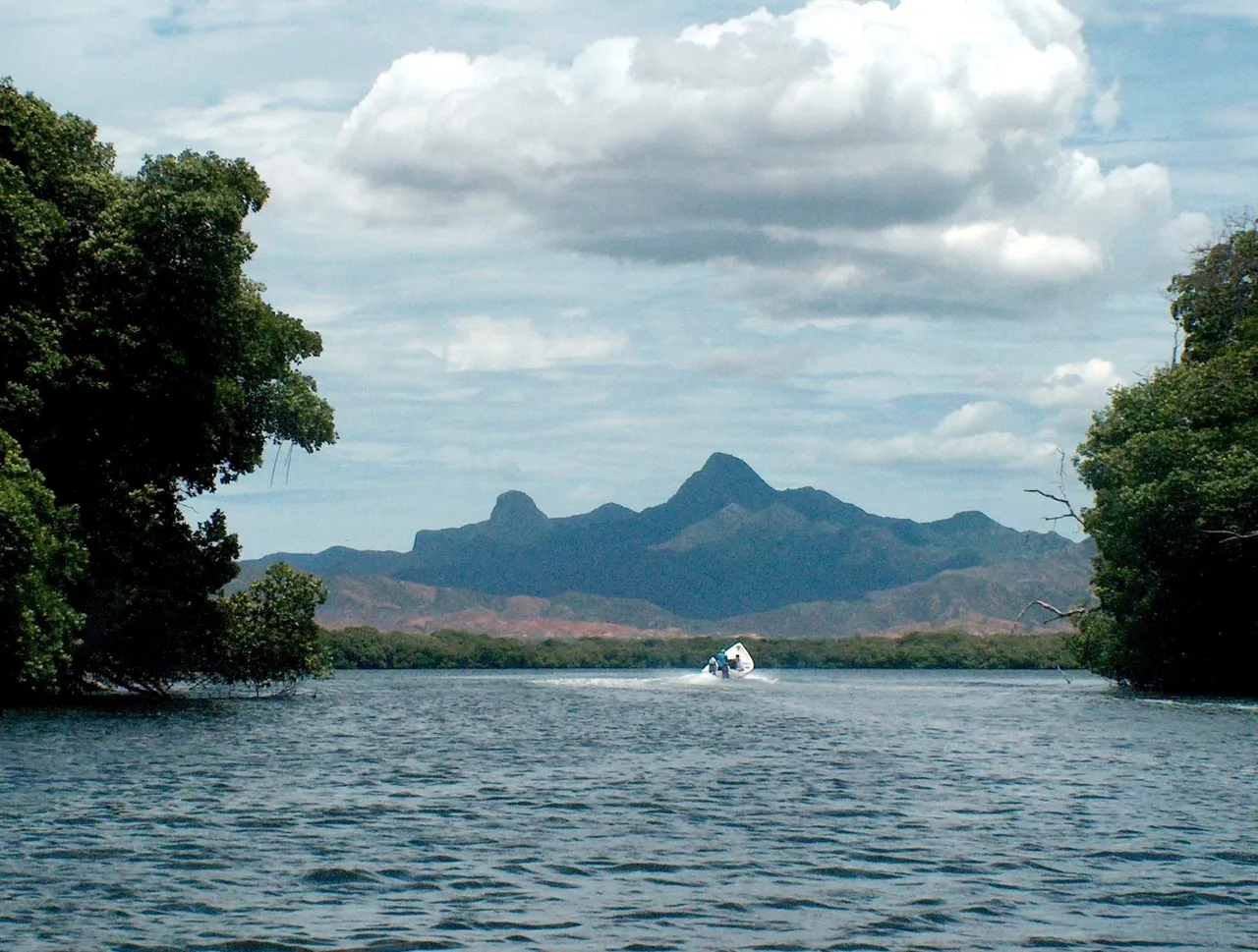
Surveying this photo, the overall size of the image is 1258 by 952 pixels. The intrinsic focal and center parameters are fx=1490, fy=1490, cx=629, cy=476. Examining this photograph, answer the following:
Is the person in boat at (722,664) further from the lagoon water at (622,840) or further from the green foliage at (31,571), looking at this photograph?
the green foliage at (31,571)

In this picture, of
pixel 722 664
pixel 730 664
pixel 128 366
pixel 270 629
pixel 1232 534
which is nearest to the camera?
pixel 128 366

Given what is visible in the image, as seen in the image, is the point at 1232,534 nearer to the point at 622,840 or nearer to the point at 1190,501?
the point at 1190,501

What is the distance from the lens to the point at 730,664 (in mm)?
130000

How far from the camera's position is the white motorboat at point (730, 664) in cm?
12644

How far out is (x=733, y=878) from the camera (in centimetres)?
2088

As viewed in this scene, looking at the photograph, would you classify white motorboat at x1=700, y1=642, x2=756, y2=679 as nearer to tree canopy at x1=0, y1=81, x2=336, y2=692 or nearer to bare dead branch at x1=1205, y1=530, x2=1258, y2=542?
bare dead branch at x1=1205, y1=530, x2=1258, y2=542

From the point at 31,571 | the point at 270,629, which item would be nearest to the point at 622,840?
the point at 31,571

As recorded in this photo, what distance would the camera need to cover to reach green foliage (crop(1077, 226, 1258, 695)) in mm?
65438

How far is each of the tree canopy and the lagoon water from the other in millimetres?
10725

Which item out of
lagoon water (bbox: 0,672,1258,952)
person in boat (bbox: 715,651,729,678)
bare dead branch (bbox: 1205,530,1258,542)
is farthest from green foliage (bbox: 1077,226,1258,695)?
person in boat (bbox: 715,651,729,678)

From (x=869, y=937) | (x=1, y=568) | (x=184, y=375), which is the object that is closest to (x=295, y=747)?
(x=1, y=568)

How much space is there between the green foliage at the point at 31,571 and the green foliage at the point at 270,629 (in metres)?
14.9

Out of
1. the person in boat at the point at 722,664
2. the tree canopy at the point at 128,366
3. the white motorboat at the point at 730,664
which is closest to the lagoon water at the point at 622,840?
the tree canopy at the point at 128,366

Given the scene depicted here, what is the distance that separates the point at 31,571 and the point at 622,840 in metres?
29.3
